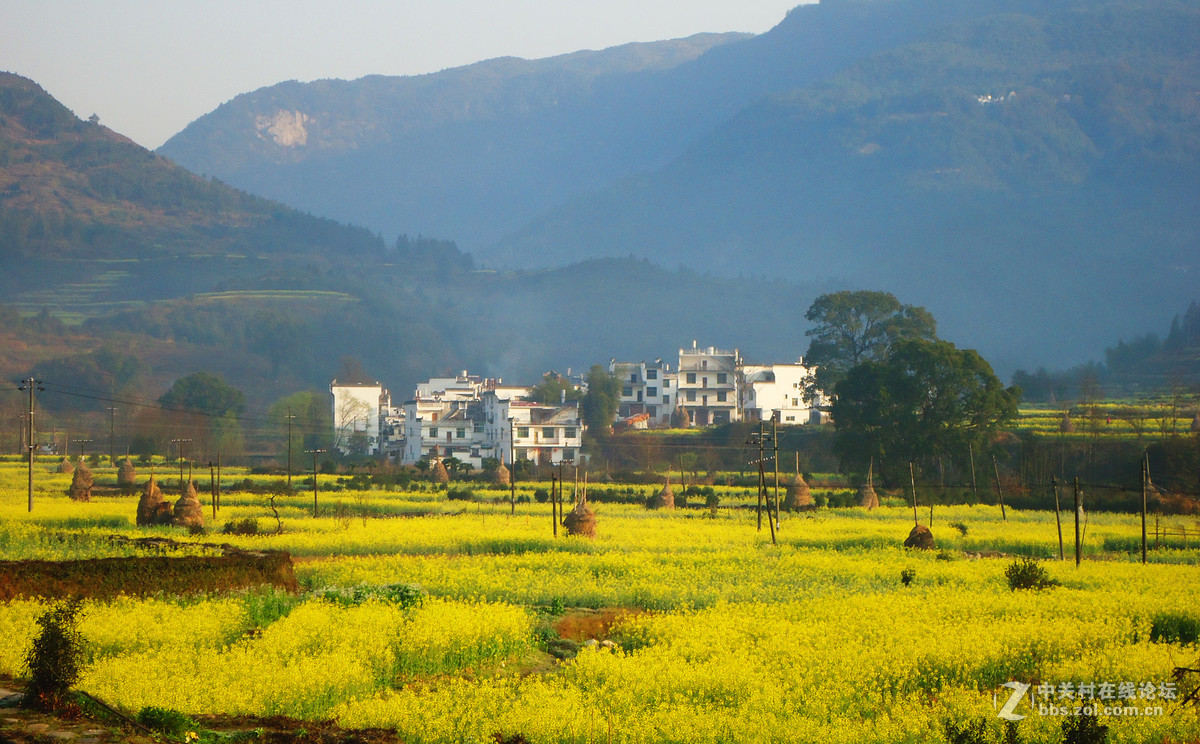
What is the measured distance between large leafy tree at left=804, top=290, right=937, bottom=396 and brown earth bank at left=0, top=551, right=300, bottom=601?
7637cm

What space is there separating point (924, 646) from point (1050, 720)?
450 centimetres

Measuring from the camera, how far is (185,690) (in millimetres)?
17031

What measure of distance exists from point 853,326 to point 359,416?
55.3m

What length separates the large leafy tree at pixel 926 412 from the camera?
66000 millimetres

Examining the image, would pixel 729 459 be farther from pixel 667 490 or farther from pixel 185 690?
pixel 185 690

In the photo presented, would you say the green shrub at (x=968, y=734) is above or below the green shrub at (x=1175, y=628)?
above

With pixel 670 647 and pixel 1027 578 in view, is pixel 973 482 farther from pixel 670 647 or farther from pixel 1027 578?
pixel 670 647

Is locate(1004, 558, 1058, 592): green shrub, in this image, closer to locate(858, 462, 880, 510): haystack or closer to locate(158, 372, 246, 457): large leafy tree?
locate(858, 462, 880, 510): haystack

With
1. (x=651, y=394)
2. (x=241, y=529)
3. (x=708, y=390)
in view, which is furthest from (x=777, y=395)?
(x=241, y=529)

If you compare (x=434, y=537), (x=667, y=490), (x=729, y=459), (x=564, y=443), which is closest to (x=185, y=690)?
(x=434, y=537)

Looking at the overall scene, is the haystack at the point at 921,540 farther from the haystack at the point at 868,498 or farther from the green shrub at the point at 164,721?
the green shrub at the point at 164,721

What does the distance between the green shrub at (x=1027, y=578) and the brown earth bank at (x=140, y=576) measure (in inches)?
696

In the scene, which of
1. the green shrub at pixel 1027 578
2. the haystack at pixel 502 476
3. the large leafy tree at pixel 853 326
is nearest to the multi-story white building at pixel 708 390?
the large leafy tree at pixel 853 326

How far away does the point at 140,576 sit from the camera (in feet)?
86.2
